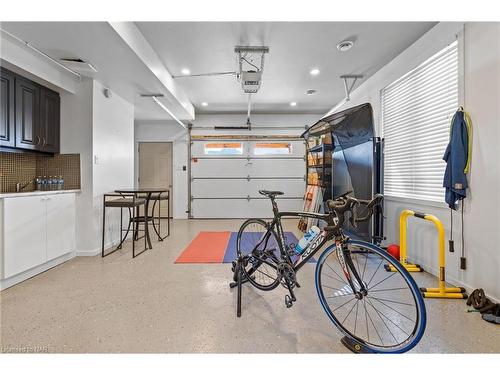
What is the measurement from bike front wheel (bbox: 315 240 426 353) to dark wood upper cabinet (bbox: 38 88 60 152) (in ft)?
12.4

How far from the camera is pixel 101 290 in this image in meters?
2.30

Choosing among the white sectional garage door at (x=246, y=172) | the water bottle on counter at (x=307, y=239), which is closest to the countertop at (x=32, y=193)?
the water bottle on counter at (x=307, y=239)

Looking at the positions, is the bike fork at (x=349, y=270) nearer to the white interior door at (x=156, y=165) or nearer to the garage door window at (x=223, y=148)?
the garage door window at (x=223, y=148)

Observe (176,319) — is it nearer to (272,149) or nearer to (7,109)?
(7,109)

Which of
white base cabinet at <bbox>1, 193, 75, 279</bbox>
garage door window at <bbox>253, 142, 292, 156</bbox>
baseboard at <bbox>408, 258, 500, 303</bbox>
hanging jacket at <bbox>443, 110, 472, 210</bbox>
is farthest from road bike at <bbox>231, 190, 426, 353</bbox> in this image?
garage door window at <bbox>253, 142, 292, 156</bbox>

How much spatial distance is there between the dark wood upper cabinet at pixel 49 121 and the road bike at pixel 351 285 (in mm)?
3128

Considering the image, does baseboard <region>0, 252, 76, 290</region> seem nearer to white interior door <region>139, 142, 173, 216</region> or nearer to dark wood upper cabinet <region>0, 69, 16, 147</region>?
dark wood upper cabinet <region>0, 69, 16, 147</region>

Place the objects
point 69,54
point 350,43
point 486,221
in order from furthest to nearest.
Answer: point 350,43, point 69,54, point 486,221

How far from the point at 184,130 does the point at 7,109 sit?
4156 millimetres

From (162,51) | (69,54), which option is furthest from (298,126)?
(69,54)

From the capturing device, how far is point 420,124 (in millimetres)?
2916
